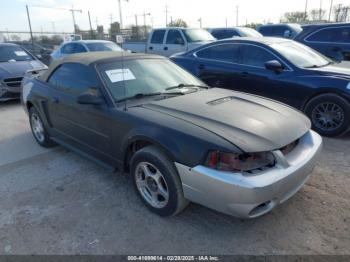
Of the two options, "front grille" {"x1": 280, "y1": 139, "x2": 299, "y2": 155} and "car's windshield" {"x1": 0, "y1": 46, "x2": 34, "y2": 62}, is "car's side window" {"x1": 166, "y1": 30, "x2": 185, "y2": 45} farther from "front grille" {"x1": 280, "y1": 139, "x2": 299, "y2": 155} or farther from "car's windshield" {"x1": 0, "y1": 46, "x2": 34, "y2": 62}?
"front grille" {"x1": 280, "y1": 139, "x2": 299, "y2": 155}

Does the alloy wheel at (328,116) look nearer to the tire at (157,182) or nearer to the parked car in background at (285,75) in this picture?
the parked car in background at (285,75)

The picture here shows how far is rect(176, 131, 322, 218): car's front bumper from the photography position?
236cm

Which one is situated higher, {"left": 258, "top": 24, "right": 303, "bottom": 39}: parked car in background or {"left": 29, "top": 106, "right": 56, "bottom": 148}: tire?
{"left": 258, "top": 24, "right": 303, "bottom": 39}: parked car in background

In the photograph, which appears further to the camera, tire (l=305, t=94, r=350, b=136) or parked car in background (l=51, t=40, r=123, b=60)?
parked car in background (l=51, t=40, r=123, b=60)

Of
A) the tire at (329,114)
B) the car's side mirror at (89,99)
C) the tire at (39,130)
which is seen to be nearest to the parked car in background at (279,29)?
the tire at (329,114)

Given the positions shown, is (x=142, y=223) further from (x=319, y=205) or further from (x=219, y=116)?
(x=319, y=205)

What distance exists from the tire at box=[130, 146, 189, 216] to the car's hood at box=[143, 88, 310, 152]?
0.45 meters

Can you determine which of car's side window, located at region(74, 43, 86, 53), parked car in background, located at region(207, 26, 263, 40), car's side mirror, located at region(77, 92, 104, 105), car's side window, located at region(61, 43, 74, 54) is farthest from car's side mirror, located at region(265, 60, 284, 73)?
parked car in background, located at region(207, 26, 263, 40)

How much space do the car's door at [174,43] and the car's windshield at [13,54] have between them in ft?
16.4

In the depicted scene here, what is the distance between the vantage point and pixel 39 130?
495 centimetres

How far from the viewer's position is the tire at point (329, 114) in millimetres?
4761

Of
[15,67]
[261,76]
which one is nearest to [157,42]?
[15,67]

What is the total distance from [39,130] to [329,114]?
15.7 ft

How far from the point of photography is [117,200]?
333 centimetres
